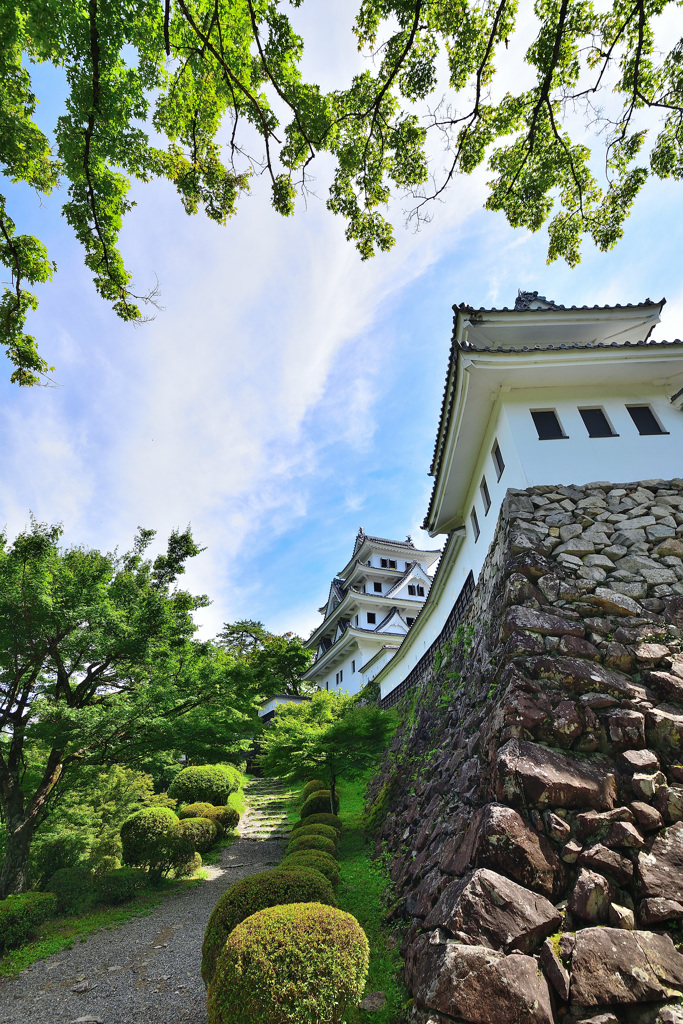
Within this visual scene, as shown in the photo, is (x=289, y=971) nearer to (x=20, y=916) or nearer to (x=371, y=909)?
(x=371, y=909)

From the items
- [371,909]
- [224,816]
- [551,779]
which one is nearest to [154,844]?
[224,816]

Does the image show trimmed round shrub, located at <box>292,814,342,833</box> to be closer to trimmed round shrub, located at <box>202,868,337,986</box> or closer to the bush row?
trimmed round shrub, located at <box>202,868,337,986</box>

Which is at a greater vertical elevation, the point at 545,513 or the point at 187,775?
the point at 545,513

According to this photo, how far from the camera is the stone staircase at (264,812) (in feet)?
51.3

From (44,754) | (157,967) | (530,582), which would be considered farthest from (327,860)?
(44,754)

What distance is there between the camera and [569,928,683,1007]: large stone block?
346 cm

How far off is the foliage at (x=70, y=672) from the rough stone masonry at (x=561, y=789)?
7110 mm

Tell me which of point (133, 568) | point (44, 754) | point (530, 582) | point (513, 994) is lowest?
point (513, 994)

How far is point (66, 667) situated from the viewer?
12289 millimetres

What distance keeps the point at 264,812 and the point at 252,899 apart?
49.5 feet

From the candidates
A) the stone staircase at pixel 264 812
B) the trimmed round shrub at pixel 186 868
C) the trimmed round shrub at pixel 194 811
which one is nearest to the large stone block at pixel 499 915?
the trimmed round shrub at pixel 186 868

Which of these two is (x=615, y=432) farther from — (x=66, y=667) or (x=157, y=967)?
(x=66, y=667)

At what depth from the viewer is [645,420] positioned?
340 inches

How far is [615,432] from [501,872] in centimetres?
736
